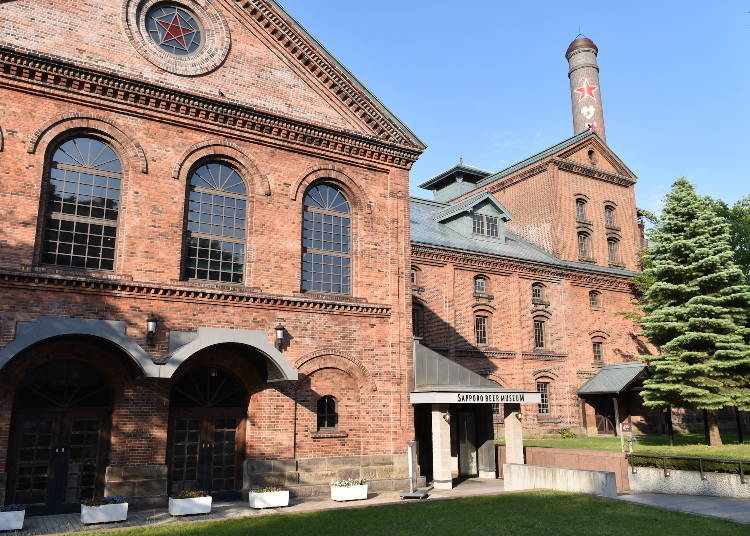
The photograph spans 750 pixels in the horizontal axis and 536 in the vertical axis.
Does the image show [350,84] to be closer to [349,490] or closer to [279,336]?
[279,336]

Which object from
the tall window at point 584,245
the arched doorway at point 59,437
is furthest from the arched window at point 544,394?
the arched doorway at point 59,437

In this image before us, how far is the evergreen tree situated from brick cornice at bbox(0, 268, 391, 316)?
12.2 metres

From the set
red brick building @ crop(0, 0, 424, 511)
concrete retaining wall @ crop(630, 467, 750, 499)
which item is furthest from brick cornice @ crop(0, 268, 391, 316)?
concrete retaining wall @ crop(630, 467, 750, 499)

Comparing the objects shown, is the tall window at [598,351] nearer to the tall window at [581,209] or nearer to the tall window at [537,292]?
the tall window at [537,292]

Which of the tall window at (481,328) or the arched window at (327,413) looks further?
the tall window at (481,328)

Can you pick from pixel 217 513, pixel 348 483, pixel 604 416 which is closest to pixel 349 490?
pixel 348 483

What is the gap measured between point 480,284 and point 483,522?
64.1ft

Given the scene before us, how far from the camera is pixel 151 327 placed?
14.3m

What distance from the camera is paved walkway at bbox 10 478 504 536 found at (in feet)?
39.7

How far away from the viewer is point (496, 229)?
34094mm

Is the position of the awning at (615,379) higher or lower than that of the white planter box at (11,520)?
higher

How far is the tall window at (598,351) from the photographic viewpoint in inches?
1350

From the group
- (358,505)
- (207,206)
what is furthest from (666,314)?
(207,206)

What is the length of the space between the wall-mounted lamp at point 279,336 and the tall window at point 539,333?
19.4 m
